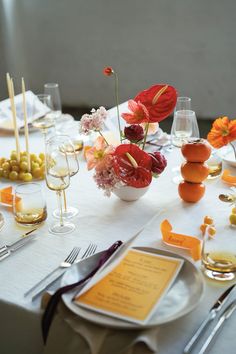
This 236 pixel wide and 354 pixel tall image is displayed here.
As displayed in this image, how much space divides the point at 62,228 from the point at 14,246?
0.51ft

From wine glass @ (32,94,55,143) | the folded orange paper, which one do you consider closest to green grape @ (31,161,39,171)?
the folded orange paper

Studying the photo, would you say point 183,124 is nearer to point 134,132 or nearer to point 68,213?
point 134,132

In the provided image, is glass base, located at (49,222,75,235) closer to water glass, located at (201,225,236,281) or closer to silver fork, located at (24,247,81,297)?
silver fork, located at (24,247,81,297)

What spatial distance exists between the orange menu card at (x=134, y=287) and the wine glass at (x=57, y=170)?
0.30 meters

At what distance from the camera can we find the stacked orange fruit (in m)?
1.51

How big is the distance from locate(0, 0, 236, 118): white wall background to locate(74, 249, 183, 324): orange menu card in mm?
3546

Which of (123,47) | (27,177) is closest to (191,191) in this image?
(27,177)

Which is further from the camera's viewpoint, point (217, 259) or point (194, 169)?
point (194, 169)

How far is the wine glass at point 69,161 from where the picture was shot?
142cm

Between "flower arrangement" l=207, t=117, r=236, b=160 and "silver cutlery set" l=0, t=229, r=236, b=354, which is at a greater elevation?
"flower arrangement" l=207, t=117, r=236, b=160

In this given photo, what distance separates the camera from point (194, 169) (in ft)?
4.98

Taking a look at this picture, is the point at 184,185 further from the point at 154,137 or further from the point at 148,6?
the point at 148,6

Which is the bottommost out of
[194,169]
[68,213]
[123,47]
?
[123,47]

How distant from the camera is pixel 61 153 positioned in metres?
1.42
